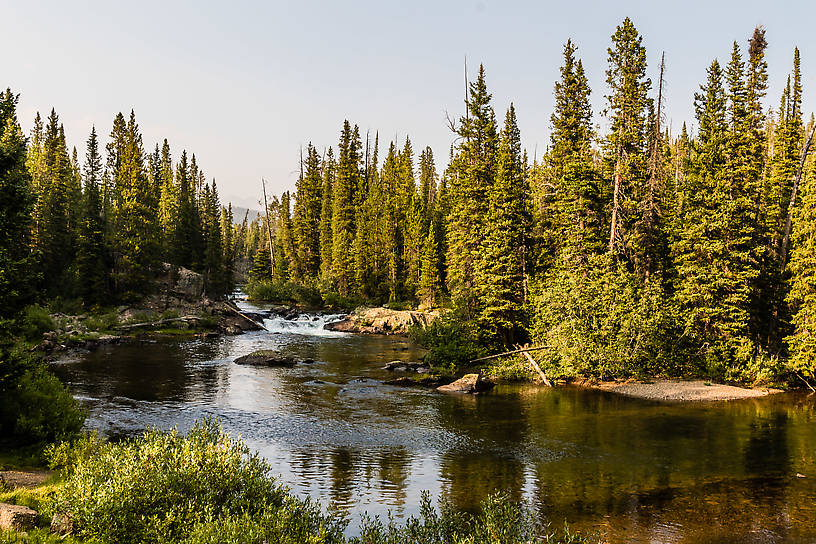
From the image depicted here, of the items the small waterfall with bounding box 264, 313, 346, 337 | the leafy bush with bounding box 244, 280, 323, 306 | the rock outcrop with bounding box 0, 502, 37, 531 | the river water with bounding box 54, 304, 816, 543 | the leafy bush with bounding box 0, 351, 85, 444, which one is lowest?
the river water with bounding box 54, 304, 816, 543

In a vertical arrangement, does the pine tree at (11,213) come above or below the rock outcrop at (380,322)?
above

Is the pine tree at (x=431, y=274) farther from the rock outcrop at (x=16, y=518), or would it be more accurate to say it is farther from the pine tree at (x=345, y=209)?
the rock outcrop at (x=16, y=518)

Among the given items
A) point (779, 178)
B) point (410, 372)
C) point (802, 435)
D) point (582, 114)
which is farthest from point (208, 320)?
point (779, 178)

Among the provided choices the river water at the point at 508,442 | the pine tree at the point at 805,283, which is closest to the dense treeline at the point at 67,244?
the river water at the point at 508,442

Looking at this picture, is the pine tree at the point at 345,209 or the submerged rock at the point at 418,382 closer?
the submerged rock at the point at 418,382

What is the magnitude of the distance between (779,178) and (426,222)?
42291 mm

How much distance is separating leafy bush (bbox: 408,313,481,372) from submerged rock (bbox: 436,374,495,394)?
466cm

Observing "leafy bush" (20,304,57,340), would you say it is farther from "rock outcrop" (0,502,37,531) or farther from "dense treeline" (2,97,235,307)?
"rock outcrop" (0,502,37,531)

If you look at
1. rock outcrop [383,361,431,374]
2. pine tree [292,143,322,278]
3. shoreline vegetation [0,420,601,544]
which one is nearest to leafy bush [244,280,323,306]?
pine tree [292,143,322,278]

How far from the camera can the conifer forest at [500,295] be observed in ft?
38.2

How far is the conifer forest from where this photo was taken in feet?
38.2

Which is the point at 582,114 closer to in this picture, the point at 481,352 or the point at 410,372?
the point at 481,352

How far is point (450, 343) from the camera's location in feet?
128

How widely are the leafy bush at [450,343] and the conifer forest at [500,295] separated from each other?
0.54 feet
